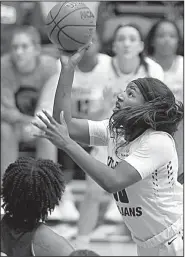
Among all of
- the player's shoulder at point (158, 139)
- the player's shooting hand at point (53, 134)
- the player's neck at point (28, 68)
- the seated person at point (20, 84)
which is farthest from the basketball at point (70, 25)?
the player's neck at point (28, 68)

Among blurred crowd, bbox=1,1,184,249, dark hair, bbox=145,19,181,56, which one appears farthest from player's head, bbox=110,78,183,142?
dark hair, bbox=145,19,181,56

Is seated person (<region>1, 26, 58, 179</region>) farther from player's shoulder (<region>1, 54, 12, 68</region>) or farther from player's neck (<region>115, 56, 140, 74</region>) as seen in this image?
player's neck (<region>115, 56, 140, 74</region>)

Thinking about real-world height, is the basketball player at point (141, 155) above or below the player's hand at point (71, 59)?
below

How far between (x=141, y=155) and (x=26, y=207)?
0.60 meters

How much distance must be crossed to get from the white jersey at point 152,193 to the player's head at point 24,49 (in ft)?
12.2

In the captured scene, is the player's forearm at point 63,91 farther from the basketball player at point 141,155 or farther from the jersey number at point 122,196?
the jersey number at point 122,196

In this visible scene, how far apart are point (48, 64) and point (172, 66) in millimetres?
1420

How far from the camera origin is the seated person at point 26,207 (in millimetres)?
4121

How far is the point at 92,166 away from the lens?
13.0 feet

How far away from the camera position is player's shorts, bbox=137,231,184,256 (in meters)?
4.63

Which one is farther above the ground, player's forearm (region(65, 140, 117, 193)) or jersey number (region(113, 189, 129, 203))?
player's forearm (region(65, 140, 117, 193))

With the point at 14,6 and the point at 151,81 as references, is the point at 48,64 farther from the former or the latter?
the point at 151,81

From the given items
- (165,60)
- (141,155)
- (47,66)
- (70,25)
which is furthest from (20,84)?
(141,155)

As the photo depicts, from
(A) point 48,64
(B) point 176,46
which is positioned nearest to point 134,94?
(B) point 176,46
